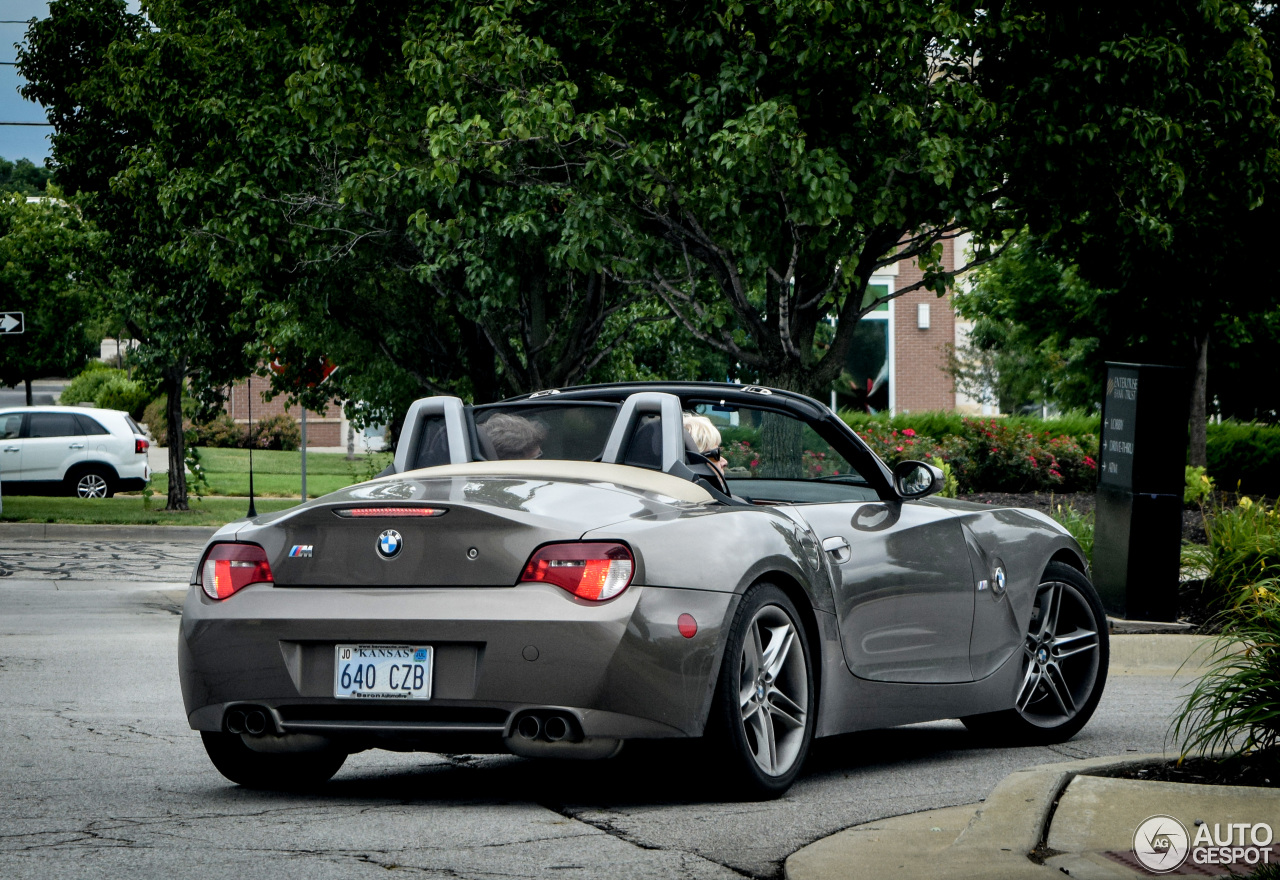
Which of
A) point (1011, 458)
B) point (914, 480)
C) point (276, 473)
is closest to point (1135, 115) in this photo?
point (914, 480)

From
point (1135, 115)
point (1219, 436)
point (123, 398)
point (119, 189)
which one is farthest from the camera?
point (123, 398)

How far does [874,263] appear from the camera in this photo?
14773mm

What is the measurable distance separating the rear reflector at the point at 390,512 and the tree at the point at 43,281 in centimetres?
2299

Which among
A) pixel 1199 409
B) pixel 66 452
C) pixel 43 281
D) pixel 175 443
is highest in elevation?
pixel 43 281

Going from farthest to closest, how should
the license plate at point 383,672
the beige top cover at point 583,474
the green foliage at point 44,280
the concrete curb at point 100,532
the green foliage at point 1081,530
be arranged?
the green foliage at point 44,280
the concrete curb at point 100,532
the green foliage at point 1081,530
the beige top cover at point 583,474
the license plate at point 383,672

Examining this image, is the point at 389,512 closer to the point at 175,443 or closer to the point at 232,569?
the point at 232,569

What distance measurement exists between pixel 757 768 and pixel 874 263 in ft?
32.9

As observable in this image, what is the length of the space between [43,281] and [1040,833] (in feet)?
115

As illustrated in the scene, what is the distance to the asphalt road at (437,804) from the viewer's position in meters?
4.48

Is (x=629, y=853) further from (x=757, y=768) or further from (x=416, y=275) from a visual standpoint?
(x=416, y=275)

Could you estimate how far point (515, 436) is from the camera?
612 centimetres

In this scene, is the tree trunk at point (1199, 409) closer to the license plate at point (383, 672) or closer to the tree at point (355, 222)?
the tree at point (355, 222)

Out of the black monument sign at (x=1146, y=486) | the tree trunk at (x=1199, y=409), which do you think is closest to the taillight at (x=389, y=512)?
the black monument sign at (x=1146, y=486)

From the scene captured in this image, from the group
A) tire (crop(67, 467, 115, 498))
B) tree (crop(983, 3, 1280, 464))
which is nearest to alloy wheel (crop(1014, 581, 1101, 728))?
tree (crop(983, 3, 1280, 464))
